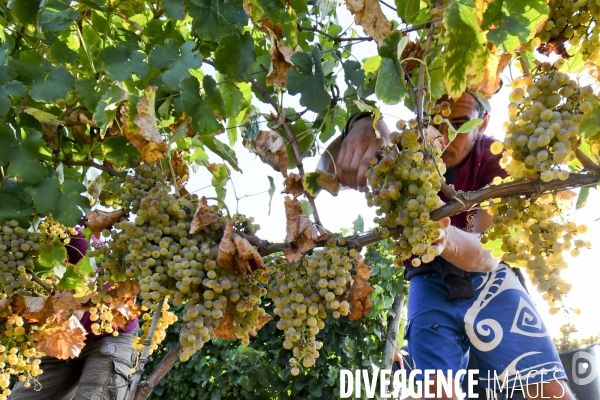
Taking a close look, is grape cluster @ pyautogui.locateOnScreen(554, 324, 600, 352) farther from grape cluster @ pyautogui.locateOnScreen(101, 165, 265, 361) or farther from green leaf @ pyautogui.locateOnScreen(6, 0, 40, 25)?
green leaf @ pyautogui.locateOnScreen(6, 0, 40, 25)

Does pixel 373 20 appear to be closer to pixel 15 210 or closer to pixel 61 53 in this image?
pixel 61 53

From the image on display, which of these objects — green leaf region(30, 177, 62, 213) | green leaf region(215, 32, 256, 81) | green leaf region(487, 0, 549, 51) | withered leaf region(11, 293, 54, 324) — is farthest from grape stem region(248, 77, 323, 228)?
withered leaf region(11, 293, 54, 324)

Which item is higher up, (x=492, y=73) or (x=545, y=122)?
(x=492, y=73)

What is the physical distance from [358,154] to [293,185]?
5.7 inches

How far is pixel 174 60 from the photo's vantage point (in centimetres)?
111

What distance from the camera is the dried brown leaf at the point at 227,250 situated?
872mm

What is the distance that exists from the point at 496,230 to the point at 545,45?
0.33 m

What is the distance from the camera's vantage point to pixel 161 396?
14.5 feet

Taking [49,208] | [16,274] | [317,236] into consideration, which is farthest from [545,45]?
[16,274]

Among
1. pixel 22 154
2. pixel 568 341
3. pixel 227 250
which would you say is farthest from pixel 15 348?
pixel 568 341

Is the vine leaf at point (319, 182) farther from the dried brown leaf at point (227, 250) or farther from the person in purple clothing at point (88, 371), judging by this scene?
the person in purple clothing at point (88, 371)

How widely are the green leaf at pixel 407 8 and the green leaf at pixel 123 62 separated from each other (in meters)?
0.58

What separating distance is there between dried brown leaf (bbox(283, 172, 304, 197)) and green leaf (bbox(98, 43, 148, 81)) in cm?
43

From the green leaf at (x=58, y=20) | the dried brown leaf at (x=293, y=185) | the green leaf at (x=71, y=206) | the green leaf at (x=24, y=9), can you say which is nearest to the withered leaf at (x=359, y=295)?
the dried brown leaf at (x=293, y=185)
